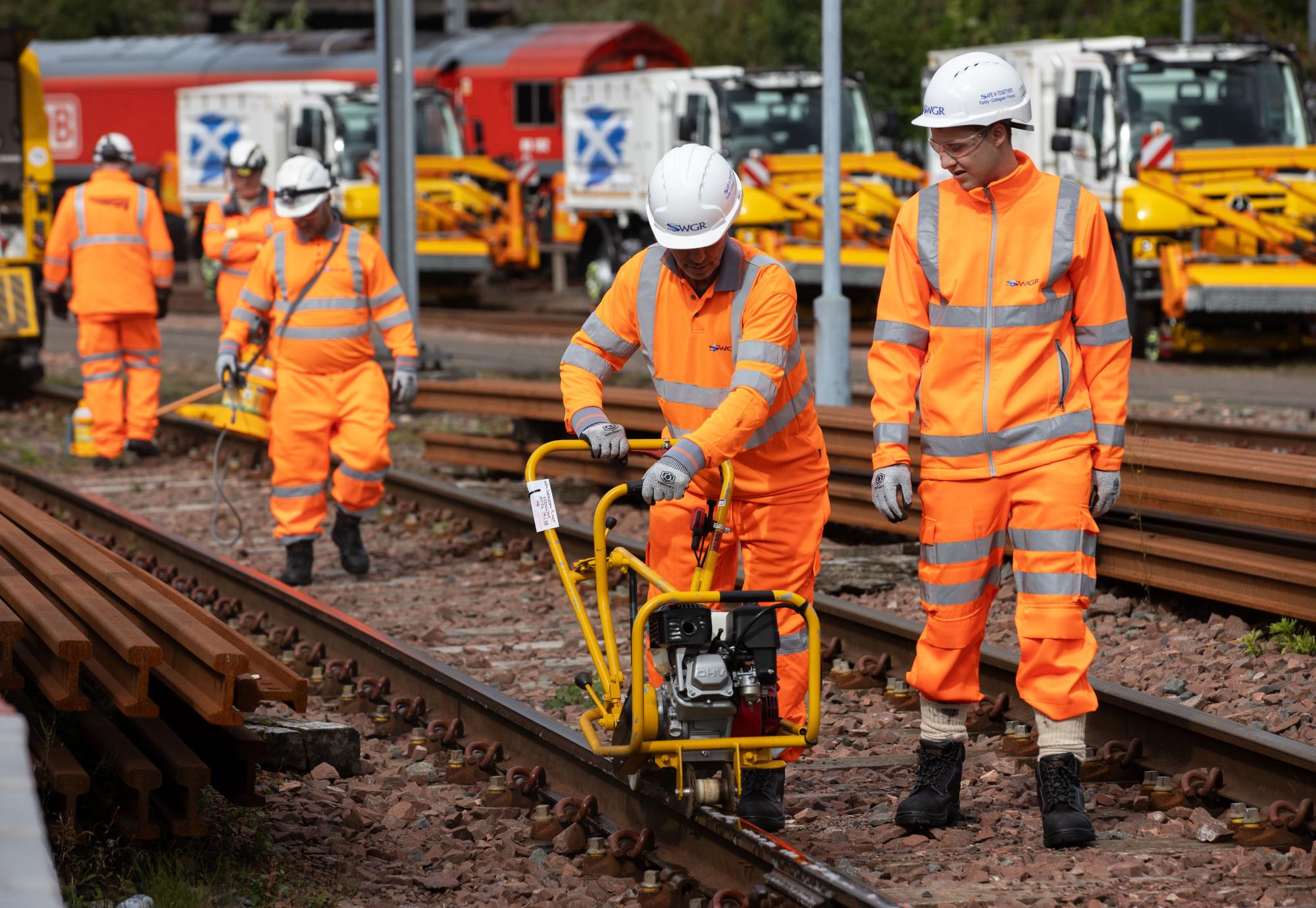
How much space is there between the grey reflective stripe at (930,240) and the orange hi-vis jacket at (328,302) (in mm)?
3968

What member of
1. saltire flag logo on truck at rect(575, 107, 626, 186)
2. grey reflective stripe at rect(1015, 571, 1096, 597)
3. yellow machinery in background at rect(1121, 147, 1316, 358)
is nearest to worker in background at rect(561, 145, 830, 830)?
grey reflective stripe at rect(1015, 571, 1096, 597)

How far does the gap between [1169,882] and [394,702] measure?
2.88 metres

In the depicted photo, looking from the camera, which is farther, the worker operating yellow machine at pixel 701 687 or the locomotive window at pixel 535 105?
the locomotive window at pixel 535 105

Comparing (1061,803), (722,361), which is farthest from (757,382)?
(1061,803)

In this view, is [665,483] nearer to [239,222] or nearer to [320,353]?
[320,353]

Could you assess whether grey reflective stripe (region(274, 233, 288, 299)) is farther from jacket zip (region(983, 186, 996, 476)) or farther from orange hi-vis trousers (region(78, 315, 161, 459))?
jacket zip (region(983, 186, 996, 476))

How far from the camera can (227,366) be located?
29.4 feet

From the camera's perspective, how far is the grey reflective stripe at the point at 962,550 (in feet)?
16.3

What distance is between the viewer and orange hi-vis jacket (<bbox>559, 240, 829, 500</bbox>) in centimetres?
504

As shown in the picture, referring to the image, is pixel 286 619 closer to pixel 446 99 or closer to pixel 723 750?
pixel 723 750

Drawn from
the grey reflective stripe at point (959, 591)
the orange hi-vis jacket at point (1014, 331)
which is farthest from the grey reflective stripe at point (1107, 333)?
the grey reflective stripe at point (959, 591)

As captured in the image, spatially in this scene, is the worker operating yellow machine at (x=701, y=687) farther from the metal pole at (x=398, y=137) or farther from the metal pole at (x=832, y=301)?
the metal pole at (x=398, y=137)

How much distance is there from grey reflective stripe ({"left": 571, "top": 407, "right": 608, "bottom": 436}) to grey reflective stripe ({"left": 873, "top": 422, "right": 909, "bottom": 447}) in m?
0.74

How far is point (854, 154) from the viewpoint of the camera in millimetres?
21203
